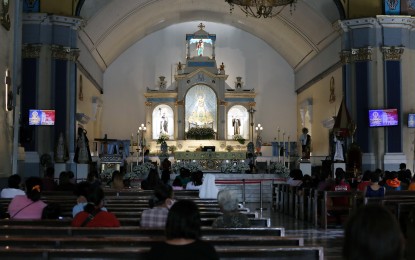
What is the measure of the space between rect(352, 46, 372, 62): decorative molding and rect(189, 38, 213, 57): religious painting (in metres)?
10.5

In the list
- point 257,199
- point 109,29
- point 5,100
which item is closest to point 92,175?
point 5,100

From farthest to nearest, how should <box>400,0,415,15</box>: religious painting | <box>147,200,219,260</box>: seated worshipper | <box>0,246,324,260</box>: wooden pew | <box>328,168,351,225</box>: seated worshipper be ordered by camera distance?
<box>400,0,415,15</box>: religious painting → <box>328,168,351,225</box>: seated worshipper → <box>0,246,324,260</box>: wooden pew → <box>147,200,219,260</box>: seated worshipper

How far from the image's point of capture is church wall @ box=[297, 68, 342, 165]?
2175 centimetres

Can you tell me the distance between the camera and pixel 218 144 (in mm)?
27516

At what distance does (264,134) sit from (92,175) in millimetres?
16897

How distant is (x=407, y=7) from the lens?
1928cm

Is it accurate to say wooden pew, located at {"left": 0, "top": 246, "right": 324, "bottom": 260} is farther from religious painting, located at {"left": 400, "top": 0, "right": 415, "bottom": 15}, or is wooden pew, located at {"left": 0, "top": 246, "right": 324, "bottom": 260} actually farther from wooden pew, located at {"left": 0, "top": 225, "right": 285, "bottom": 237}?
religious painting, located at {"left": 400, "top": 0, "right": 415, "bottom": 15}

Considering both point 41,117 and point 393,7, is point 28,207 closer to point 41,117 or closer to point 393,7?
point 41,117

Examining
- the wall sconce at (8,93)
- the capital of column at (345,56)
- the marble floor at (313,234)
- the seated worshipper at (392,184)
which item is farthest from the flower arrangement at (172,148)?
the seated worshipper at (392,184)

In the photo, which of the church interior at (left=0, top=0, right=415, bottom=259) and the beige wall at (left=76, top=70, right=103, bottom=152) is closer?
the church interior at (left=0, top=0, right=415, bottom=259)

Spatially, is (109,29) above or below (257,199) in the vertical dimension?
above

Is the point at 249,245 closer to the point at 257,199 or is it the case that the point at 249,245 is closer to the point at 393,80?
the point at 257,199

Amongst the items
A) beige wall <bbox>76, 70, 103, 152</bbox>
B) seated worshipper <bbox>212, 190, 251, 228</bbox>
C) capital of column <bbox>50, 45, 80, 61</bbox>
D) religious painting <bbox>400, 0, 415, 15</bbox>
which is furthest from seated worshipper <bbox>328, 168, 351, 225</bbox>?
beige wall <bbox>76, 70, 103, 152</bbox>

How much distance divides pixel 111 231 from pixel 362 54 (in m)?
15.4
